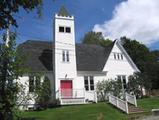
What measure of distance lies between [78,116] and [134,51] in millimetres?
35410

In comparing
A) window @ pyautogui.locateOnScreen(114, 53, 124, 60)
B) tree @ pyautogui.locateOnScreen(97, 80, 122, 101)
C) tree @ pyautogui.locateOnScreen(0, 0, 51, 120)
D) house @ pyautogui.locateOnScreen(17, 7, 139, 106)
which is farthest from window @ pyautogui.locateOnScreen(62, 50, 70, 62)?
tree @ pyautogui.locateOnScreen(0, 0, 51, 120)

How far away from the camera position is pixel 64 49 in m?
31.2

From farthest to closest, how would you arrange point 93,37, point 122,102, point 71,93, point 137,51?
point 93,37 → point 137,51 → point 71,93 → point 122,102

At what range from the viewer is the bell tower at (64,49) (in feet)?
99.7

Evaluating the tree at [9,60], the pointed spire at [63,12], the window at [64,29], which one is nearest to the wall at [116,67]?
the window at [64,29]

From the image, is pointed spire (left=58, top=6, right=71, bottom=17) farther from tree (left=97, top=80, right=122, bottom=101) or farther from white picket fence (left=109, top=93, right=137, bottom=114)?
white picket fence (left=109, top=93, right=137, bottom=114)

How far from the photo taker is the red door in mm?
29578

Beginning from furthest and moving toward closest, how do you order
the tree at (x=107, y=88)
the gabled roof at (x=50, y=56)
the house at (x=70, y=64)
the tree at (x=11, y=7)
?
the tree at (x=107, y=88)
the gabled roof at (x=50, y=56)
the house at (x=70, y=64)
the tree at (x=11, y=7)

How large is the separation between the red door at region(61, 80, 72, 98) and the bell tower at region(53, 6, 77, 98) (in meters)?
0.26

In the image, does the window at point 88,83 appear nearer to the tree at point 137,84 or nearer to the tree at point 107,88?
the tree at point 107,88

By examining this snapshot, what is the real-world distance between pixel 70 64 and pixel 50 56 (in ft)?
11.6

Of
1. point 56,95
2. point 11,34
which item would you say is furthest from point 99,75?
point 11,34

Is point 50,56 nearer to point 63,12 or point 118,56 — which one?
point 63,12

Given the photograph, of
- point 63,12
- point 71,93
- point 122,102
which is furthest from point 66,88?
point 63,12
